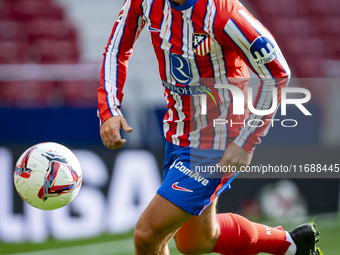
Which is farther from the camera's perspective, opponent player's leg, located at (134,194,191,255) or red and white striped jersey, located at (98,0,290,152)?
opponent player's leg, located at (134,194,191,255)

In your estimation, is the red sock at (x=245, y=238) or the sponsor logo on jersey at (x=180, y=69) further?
the red sock at (x=245, y=238)

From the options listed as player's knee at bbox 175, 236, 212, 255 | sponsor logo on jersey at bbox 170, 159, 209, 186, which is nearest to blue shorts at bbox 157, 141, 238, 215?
sponsor logo on jersey at bbox 170, 159, 209, 186

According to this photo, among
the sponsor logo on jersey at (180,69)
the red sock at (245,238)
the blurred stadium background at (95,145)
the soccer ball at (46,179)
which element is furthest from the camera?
the blurred stadium background at (95,145)

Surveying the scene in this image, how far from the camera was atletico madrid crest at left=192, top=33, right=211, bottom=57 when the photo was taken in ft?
10.3

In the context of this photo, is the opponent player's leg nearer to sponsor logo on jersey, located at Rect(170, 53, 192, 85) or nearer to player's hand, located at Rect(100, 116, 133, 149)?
player's hand, located at Rect(100, 116, 133, 149)

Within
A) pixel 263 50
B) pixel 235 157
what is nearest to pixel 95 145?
pixel 235 157

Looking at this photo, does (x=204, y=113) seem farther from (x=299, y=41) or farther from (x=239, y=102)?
(x=299, y=41)

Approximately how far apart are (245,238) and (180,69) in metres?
1.07

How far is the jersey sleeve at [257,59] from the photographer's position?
297cm

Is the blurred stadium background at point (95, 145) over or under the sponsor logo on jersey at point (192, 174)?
under

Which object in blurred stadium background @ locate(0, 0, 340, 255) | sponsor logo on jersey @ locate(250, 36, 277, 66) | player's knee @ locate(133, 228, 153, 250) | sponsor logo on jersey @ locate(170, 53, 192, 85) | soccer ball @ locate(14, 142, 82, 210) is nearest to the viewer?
sponsor logo on jersey @ locate(250, 36, 277, 66)

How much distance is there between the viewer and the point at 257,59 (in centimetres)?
300

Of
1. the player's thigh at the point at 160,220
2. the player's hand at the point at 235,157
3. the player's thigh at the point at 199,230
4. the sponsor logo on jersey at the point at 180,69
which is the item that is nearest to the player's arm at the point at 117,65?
the sponsor logo on jersey at the point at 180,69

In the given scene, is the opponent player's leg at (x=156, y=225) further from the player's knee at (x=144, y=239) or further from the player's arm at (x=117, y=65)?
the player's arm at (x=117, y=65)
